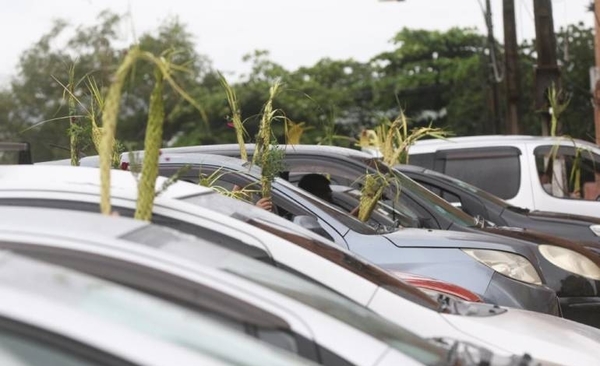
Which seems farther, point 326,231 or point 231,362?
point 326,231

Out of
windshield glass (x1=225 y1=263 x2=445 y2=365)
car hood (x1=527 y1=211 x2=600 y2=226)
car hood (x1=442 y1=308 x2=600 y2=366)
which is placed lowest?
car hood (x1=527 y1=211 x2=600 y2=226)

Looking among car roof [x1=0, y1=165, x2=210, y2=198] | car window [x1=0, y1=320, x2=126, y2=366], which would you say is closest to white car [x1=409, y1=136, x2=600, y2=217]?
car roof [x1=0, y1=165, x2=210, y2=198]

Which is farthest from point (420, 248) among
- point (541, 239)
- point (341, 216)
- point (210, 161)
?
point (541, 239)

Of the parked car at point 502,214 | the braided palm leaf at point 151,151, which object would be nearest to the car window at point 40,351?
the braided palm leaf at point 151,151

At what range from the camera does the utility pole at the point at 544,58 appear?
16.5 metres

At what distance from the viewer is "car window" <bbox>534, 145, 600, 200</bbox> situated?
10.9 metres

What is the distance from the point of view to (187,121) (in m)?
36.6

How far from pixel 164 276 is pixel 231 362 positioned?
387 mm

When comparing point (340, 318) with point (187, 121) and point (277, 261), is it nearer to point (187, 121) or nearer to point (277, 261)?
point (277, 261)

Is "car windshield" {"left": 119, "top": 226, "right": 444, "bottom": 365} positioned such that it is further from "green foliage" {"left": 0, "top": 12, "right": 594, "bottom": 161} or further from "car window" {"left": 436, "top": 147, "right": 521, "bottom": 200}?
"green foliage" {"left": 0, "top": 12, "right": 594, "bottom": 161}

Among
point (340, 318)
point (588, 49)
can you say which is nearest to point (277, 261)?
point (340, 318)

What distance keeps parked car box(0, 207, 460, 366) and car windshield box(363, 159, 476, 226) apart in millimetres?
4900

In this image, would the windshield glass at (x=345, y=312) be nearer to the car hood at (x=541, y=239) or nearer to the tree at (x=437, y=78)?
the car hood at (x=541, y=239)

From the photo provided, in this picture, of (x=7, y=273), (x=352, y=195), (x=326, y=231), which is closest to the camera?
(x=7, y=273)
